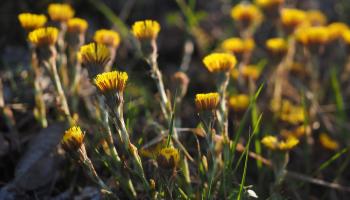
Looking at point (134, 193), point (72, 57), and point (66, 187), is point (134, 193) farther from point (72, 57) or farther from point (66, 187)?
point (72, 57)

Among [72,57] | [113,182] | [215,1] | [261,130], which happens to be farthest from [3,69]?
[215,1]

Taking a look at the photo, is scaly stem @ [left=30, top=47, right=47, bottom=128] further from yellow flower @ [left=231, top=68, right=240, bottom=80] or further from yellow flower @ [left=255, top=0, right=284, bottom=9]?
yellow flower @ [left=255, top=0, right=284, bottom=9]

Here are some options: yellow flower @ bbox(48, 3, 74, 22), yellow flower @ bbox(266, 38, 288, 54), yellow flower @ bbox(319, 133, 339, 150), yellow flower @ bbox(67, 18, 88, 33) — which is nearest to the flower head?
yellow flower @ bbox(67, 18, 88, 33)

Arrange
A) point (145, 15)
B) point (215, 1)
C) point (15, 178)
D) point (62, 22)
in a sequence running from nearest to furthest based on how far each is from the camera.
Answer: point (15, 178) < point (62, 22) < point (145, 15) < point (215, 1)

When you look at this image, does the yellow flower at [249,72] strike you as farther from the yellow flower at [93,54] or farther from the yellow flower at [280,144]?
the yellow flower at [93,54]

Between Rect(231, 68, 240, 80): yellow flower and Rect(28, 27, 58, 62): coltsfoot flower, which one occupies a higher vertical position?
Rect(28, 27, 58, 62): coltsfoot flower

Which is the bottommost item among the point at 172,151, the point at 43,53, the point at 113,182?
the point at 113,182

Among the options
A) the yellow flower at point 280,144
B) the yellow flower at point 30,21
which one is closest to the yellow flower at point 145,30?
the yellow flower at point 30,21
